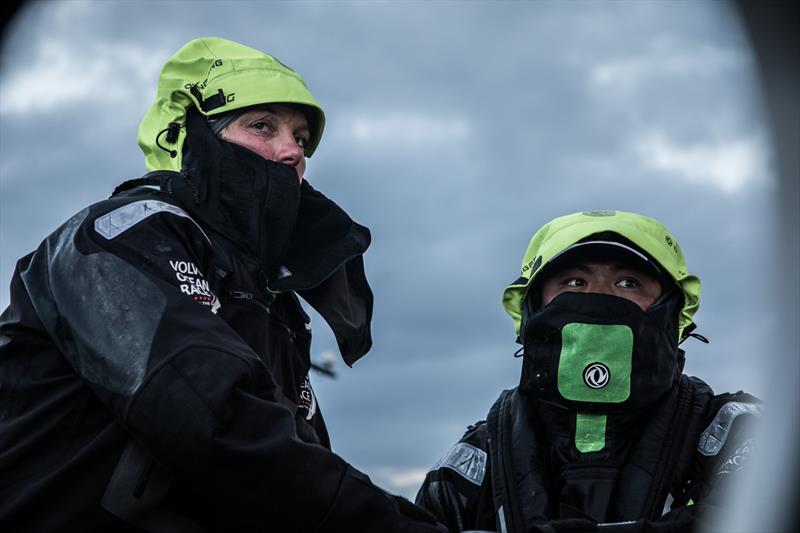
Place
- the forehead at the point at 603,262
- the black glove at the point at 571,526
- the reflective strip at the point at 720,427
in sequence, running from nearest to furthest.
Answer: the black glove at the point at 571,526
the reflective strip at the point at 720,427
the forehead at the point at 603,262

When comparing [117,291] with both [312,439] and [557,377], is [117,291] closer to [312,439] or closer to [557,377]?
[312,439]

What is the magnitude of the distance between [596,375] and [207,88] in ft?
6.84

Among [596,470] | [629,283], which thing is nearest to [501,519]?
[596,470]

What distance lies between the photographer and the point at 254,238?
364 centimetres

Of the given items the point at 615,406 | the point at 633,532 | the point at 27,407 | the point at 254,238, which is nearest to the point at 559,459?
the point at 615,406

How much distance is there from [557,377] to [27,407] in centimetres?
216

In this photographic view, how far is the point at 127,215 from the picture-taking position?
10.2 feet

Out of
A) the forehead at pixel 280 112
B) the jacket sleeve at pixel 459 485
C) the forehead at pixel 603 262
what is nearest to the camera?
the forehead at pixel 280 112

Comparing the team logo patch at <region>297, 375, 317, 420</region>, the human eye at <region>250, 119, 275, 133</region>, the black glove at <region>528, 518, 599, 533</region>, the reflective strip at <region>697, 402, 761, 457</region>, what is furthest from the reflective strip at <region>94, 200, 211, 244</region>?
the reflective strip at <region>697, 402, 761, 457</region>

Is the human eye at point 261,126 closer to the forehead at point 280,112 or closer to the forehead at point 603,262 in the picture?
the forehead at point 280,112

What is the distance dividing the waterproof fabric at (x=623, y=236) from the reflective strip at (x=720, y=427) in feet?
1.78

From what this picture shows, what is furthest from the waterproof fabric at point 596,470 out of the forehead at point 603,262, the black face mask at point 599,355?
the forehead at point 603,262

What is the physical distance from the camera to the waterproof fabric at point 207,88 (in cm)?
395

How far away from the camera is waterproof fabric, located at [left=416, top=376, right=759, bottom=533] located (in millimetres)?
3756
